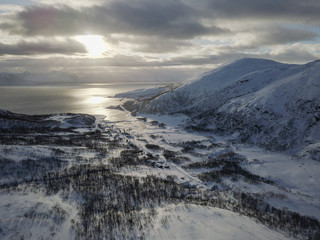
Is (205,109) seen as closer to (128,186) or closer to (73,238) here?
(128,186)

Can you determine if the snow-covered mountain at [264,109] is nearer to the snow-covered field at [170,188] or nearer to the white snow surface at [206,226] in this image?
the snow-covered field at [170,188]

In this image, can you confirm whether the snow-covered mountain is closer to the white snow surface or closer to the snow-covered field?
the snow-covered field

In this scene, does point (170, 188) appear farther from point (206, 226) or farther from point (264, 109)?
point (264, 109)

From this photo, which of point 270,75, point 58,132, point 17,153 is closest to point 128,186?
point 17,153

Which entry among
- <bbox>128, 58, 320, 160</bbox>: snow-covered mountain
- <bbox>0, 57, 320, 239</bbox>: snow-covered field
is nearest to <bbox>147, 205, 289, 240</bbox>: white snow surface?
<bbox>0, 57, 320, 239</bbox>: snow-covered field

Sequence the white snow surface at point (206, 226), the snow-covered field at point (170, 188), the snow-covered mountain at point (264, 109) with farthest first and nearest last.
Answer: the snow-covered mountain at point (264, 109)
the snow-covered field at point (170, 188)
the white snow surface at point (206, 226)

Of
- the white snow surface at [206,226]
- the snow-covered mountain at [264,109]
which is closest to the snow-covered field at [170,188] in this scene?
the white snow surface at [206,226]

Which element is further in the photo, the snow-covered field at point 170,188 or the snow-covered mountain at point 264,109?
the snow-covered mountain at point 264,109

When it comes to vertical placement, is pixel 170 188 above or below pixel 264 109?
below

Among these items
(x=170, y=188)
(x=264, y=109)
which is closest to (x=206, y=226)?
(x=170, y=188)
